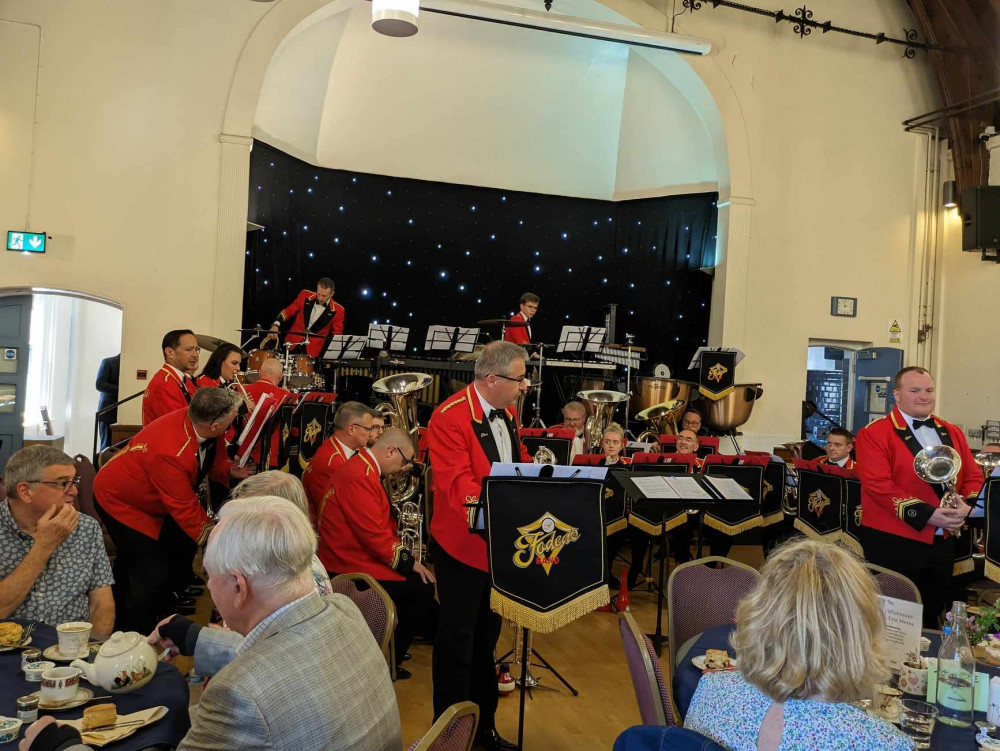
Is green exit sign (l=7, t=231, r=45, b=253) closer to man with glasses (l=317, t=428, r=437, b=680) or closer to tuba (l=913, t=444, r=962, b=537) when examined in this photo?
man with glasses (l=317, t=428, r=437, b=680)

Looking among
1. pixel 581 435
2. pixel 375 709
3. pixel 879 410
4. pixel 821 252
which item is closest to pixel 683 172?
pixel 821 252

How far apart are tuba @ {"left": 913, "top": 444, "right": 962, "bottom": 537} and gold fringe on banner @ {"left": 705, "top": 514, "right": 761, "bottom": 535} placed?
6.96 feet

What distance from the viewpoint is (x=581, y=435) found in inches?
323

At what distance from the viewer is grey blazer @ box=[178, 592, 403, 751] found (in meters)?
1.71

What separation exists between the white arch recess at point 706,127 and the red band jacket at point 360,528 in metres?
6.22

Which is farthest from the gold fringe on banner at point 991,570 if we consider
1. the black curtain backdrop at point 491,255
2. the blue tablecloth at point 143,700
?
the black curtain backdrop at point 491,255

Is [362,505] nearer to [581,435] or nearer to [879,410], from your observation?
[581,435]

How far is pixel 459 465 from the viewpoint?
3.81 metres

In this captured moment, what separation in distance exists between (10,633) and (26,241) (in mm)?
8539

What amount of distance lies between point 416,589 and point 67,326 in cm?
1117

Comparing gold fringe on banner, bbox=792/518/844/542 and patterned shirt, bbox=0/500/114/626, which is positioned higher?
patterned shirt, bbox=0/500/114/626

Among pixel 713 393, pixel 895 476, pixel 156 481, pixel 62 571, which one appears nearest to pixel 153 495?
pixel 156 481

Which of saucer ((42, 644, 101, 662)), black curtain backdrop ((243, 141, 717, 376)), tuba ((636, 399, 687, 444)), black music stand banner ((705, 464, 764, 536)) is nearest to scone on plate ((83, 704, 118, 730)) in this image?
saucer ((42, 644, 101, 662))

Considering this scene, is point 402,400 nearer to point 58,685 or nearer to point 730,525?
point 730,525
